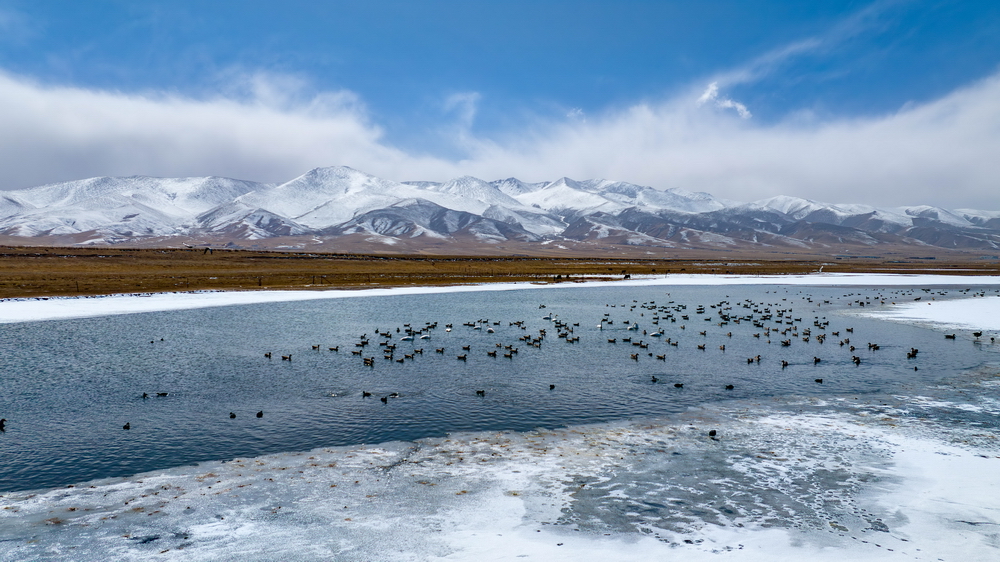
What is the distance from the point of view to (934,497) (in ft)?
47.8

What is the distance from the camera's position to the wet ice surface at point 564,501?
1202cm

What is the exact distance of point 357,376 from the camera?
28203mm

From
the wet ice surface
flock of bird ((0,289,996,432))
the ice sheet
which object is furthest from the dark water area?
the ice sheet

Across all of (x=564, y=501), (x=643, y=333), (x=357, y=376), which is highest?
(x=643, y=333)

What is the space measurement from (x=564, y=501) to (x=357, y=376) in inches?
641

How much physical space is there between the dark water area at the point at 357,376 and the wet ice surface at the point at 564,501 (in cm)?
208

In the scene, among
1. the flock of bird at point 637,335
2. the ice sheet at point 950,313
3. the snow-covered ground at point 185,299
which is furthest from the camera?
the snow-covered ground at point 185,299

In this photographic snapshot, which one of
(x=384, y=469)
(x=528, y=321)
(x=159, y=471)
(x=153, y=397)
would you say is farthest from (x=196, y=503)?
(x=528, y=321)

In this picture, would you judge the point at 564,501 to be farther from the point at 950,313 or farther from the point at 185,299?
the point at 185,299

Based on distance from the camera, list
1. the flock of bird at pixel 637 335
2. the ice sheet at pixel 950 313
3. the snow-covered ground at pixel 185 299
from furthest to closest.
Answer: the snow-covered ground at pixel 185 299 < the ice sheet at pixel 950 313 < the flock of bird at pixel 637 335

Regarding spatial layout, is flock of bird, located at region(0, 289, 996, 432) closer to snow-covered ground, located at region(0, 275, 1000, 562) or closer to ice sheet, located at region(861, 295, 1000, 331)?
ice sheet, located at region(861, 295, 1000, 331)

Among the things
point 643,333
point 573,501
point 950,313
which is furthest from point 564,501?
point 950,313

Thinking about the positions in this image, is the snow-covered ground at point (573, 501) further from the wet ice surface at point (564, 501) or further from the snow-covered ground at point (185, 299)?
the snow-covered ground at point (185, 299)

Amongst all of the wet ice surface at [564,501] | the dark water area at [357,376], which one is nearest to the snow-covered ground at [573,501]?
the wet ice surface at [564,501]
